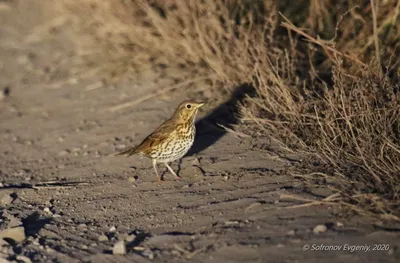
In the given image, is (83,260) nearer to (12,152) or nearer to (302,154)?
(302,154)

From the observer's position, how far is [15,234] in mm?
6094

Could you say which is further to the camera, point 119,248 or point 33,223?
point 33,223

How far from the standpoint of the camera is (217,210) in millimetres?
6082

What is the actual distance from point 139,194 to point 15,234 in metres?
1.22

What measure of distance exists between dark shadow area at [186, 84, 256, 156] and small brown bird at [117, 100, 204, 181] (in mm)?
591

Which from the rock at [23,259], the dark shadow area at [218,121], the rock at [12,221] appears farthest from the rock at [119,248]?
the dark shadow area at [218,121]

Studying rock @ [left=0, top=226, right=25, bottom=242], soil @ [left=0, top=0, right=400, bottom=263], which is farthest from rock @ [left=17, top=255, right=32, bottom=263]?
rock @ [left=0, top=226, right=25, bottom=242]

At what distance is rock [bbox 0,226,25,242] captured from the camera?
608 cm

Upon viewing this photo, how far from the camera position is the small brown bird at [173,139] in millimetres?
7020

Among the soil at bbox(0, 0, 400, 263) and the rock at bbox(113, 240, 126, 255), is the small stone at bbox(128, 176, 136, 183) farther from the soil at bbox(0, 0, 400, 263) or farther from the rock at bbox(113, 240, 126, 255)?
the rock at bbox(113, 240, 126, 255)

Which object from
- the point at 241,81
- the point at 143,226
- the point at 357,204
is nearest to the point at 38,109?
the point at 241,81

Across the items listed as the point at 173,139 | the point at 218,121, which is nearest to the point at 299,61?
the point at 218,121

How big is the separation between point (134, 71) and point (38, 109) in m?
1.35

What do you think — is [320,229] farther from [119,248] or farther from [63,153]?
[63,153]
